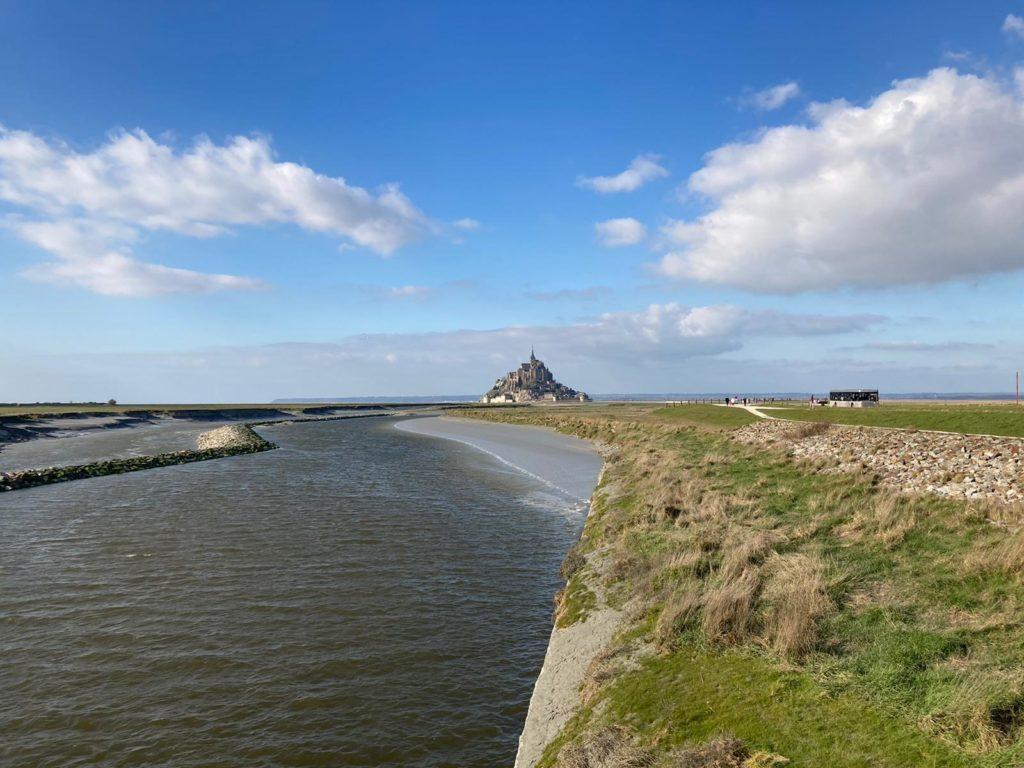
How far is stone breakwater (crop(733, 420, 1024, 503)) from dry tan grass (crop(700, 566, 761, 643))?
968 cm

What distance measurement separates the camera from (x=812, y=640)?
8.54m

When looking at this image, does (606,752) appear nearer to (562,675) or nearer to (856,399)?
(562,675)

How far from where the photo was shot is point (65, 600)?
1444 centimetres

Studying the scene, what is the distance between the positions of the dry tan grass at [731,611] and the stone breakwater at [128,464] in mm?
39694

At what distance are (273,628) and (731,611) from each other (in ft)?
33.5

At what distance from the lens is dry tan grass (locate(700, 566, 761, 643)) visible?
9.28 meters

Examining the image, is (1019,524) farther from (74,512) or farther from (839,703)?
(74,512)

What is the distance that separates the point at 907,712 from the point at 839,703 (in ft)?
2.40

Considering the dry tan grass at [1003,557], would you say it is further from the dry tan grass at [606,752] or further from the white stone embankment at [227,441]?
the white stone embankment at [227,441]

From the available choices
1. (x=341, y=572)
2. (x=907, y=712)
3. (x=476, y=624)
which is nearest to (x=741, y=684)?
(x=907, y=712)

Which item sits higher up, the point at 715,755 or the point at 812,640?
the point at 812,640

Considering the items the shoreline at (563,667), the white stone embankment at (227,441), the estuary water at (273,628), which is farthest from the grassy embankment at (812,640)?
the white stone embankment at (227,441)

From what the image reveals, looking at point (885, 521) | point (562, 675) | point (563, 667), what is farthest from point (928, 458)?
point (562, 675)

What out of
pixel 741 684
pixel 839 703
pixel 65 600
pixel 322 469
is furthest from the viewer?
pixel 322 469
